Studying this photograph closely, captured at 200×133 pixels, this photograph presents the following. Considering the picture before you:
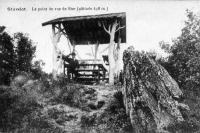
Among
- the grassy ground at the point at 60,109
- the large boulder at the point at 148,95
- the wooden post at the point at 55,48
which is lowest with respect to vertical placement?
the grassy ground at the point at 60,109

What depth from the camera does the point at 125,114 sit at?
942cm

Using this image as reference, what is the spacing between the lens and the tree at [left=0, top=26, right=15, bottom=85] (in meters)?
15.7

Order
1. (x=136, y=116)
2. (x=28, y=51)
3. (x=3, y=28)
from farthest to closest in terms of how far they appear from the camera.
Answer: (x=28, y=51) < (x=3, y=28) < (x=136, y=116)

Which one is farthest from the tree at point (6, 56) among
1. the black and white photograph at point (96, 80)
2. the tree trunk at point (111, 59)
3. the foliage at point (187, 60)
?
the foliage at point (187, 60)

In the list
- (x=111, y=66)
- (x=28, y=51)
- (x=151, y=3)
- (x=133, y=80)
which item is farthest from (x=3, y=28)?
(x=133, y=80)

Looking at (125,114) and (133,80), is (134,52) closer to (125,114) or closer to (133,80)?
(133,80)

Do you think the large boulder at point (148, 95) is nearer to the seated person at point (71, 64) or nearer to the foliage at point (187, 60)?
the foliage at point (187, 60)

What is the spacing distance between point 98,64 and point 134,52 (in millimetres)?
5491

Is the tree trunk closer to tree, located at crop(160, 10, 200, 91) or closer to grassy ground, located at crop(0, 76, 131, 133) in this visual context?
grassy ground, located at crop(0, 76, 131, 133)

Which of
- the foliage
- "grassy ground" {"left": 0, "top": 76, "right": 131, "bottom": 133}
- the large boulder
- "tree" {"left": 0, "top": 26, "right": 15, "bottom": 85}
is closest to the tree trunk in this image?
"grassy ground" {"left": 0, "top": 76, "right": 131, "bottom": 133}

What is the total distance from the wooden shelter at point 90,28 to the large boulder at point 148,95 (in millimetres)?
5224

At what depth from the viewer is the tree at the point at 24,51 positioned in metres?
17.7

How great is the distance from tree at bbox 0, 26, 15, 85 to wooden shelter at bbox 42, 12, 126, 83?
11.4ft

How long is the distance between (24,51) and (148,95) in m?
12.5
